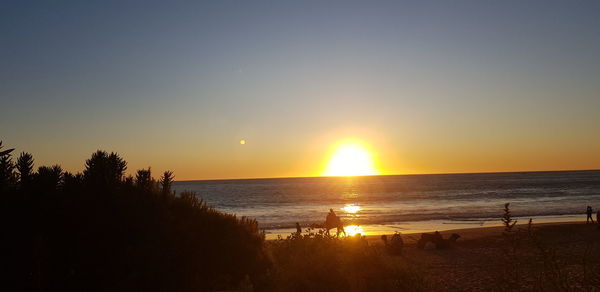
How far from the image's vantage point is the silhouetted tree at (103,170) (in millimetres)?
8109

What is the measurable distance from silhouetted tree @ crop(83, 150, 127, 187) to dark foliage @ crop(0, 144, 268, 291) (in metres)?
0.02

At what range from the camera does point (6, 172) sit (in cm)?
755

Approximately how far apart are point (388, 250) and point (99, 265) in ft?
57.7

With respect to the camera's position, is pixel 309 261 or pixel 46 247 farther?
pixel 309 261

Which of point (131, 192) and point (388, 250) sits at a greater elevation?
point (131, 192)

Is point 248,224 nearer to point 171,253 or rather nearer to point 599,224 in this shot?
point 171,253

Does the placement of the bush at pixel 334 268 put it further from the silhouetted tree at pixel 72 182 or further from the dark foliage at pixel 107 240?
the silhouetted tree at pixel 72 182

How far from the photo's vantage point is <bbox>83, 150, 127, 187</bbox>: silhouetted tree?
26.6ft

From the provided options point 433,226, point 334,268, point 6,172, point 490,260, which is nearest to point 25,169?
point 6,172

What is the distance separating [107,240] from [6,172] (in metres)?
2.04

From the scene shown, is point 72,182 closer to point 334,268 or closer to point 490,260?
point 334,268

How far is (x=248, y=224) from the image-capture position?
33.6 ft

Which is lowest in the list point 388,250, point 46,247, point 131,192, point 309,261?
point 388,250

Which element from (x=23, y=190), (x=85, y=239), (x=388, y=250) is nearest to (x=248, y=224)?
(x=85, y=239)
